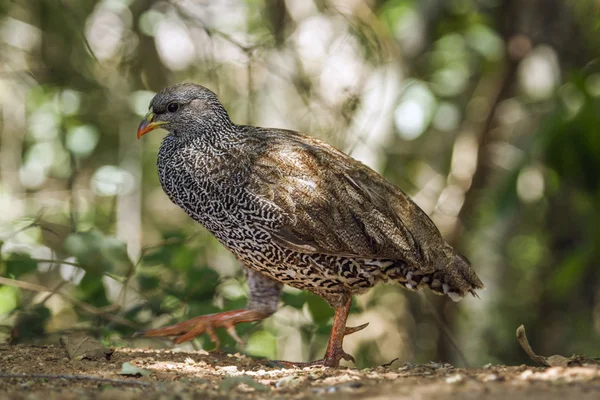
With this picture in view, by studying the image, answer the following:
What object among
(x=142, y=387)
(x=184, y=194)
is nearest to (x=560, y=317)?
(x=184, y=194)

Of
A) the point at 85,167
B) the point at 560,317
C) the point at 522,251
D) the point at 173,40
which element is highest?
the point at 173,40

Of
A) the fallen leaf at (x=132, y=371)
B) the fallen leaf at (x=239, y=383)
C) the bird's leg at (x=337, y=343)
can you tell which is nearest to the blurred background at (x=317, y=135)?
the bird's leg at (x=337, y=343)

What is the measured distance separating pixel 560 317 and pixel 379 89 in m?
Result: 4.91

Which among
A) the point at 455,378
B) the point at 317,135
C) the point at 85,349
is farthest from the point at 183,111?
the point at 317,135

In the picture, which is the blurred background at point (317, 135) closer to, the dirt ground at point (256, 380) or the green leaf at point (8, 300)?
the green leaf at point (8, 300)

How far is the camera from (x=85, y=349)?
14.7 feet

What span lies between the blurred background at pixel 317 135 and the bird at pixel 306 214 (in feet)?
3.32

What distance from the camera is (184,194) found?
15.9ft

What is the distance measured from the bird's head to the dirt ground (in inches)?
61.4

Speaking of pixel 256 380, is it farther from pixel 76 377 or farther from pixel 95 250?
pixel 95 250

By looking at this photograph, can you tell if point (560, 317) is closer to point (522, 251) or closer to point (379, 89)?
point (522, 251)

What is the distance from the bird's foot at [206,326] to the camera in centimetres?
517

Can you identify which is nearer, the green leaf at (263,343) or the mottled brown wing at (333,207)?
the mottled brown wing at (333,207)

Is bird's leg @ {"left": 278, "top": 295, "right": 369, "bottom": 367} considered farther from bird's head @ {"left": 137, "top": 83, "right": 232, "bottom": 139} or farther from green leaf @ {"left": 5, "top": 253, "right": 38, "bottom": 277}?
green leaf @ {"left": 5, "top": 253, "right": 38, "bottom": 277}
